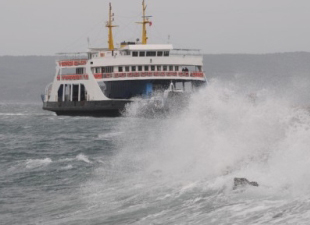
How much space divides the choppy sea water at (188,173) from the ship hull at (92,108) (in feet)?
122

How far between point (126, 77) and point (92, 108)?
4661 mm

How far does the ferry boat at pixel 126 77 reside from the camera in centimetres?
8131

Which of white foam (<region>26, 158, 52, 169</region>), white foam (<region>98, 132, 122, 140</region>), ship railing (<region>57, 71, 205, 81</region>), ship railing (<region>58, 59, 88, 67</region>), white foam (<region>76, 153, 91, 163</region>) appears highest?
ship railing (<region>58, 59, 88, 67</region>)

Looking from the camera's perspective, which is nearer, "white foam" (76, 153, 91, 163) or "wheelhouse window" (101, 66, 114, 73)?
"white foam" (76, 153, 91, 163)

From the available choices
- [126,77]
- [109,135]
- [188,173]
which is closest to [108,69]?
[126,77]

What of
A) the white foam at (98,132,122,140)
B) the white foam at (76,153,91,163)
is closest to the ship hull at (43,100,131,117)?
the white foam at (98,132,122,140)

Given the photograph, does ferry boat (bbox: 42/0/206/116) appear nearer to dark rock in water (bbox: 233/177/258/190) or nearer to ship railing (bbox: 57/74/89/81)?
ship railing (bbox: 57/74/89/81)

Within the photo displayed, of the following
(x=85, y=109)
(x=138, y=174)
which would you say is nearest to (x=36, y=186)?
(x=138, y=174)

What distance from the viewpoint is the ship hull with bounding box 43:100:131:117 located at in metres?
79.7

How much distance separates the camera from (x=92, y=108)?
268ft

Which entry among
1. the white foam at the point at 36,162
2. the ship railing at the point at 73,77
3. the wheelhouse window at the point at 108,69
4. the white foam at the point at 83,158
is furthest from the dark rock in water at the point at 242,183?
the ship railing at the point at 73,77

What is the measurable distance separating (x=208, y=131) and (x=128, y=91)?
5294 cm

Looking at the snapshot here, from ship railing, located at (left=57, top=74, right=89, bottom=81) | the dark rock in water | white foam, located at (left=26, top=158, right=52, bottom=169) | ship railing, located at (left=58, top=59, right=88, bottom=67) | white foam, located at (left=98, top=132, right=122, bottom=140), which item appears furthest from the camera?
ship railing, located at (left=58, top=59, right=88, bottom=67)

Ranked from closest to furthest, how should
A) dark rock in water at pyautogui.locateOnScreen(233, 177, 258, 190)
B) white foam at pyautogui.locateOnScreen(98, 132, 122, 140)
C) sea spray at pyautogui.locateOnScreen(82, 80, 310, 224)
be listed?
sea spray at pyautogui.locateOnScreen(82, 80, 310, 224) → dark rock in water at pyautogui.locateOnScreen(233, 177, 258, 190) → white foam at pyautogui.locateOnScreen(98, 132, 122, 140)
